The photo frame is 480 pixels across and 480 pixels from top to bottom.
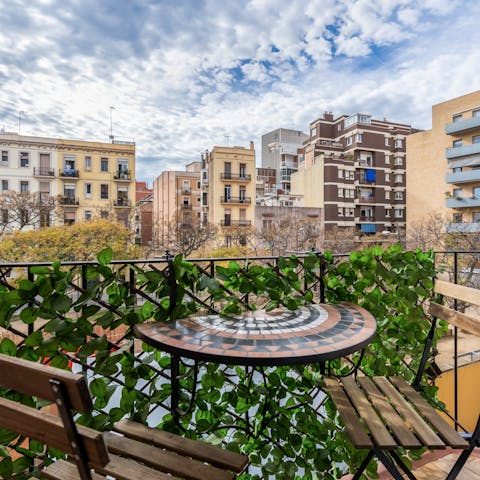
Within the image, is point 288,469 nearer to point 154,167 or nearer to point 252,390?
point 252,390

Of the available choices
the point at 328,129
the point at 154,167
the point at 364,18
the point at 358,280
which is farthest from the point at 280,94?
the point at 154,167

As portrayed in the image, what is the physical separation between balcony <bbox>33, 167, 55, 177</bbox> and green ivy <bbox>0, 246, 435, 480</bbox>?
2197 cm

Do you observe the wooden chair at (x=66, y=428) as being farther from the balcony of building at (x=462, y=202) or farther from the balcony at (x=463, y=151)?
the balcony at (x=463, y=151)

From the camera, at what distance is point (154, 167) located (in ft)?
112

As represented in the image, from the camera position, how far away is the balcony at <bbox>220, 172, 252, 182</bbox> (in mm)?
23317

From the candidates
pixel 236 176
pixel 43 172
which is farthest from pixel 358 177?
pixel 43 172

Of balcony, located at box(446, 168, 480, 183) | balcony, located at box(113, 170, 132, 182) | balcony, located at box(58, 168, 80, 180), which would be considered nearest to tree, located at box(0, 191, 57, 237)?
balcony, located at box(58, 168, 80, 180)

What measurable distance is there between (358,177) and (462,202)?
9621 mm

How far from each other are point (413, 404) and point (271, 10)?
4.31 metres

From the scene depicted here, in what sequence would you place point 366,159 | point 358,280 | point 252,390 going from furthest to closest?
point 366,159 < point 358,280 < point 252,390

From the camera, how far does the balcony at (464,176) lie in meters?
19.4

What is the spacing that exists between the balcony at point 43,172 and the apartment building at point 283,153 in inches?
879

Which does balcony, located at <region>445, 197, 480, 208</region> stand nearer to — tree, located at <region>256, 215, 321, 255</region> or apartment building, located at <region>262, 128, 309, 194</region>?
tree, located at <region>256, 215, 321, 255</region>

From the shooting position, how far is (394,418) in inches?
47.8
